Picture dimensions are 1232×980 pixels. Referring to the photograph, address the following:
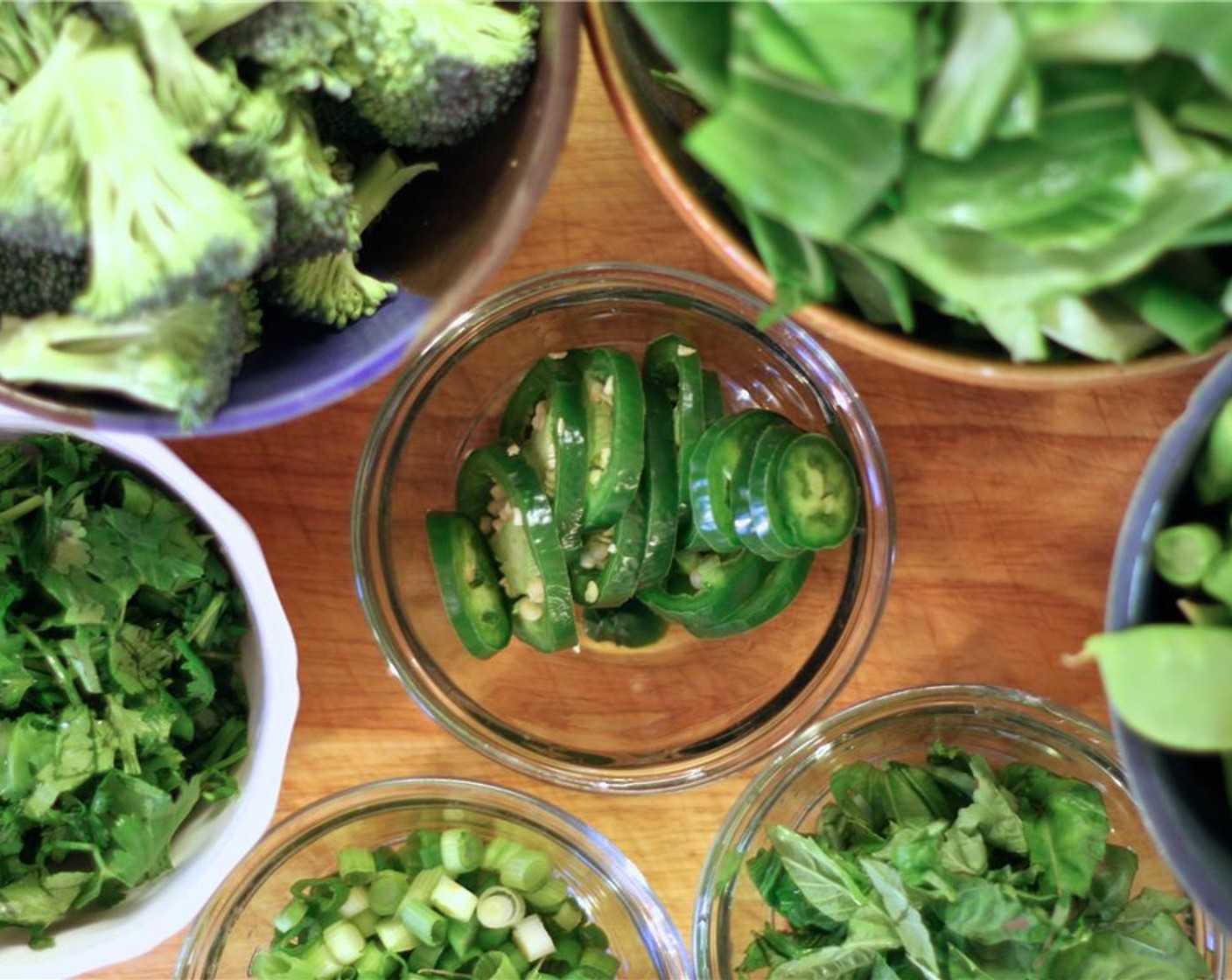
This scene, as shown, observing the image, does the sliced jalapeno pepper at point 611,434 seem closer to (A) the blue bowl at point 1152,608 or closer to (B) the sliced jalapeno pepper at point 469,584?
(B) the sliced jalapeno pepper at point 469,584

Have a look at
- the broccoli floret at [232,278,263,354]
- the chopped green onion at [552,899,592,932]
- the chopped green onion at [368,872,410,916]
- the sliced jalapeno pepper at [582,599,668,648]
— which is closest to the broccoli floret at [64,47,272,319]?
the broccoli floret at [232,278,263,354]

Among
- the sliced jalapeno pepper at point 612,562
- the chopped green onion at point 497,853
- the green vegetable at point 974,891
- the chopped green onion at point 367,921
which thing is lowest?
the chopped green onion at point 367,921

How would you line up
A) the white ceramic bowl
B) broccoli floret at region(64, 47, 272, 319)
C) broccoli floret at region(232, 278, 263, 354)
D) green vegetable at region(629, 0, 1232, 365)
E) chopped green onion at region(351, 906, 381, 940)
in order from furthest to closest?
chopped green onion at region(351, 906, 381, 940)
the white ceramic bowl
broccoli floret at region(232, 278, 263, 354)
broccoli floret at region(64, 47, 272, 319)
green vegetable at region(629, 0, 1232, 365)

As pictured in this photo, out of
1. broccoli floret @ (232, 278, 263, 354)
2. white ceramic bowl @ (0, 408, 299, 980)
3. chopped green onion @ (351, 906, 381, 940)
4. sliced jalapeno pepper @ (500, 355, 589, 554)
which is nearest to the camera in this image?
broccoli floret @ (232, 278, 263, 354)

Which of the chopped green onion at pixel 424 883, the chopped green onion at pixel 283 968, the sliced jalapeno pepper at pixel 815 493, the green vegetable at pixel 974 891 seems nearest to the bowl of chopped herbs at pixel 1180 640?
the green vegetable at pixel 974 891

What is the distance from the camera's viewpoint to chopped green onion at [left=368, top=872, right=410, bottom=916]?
1.46 m

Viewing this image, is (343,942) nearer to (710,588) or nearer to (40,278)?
(710,588)

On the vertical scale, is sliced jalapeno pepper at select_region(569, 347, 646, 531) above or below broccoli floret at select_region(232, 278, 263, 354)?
below

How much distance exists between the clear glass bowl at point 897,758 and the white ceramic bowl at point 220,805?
49cm

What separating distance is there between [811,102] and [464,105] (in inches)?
12.1

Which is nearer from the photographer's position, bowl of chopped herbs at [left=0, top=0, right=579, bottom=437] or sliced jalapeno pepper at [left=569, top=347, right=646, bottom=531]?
bowl of chopped herbs at [left=0, top=0, right=579, bottom=437]

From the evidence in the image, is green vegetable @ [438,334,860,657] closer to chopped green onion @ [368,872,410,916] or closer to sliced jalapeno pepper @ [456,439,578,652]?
sliced jalapeno pepper @ [456,439,578,652]

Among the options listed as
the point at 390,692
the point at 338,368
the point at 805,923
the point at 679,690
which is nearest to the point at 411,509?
the point at 390,692

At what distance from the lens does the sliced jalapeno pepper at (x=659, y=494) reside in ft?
4.48
